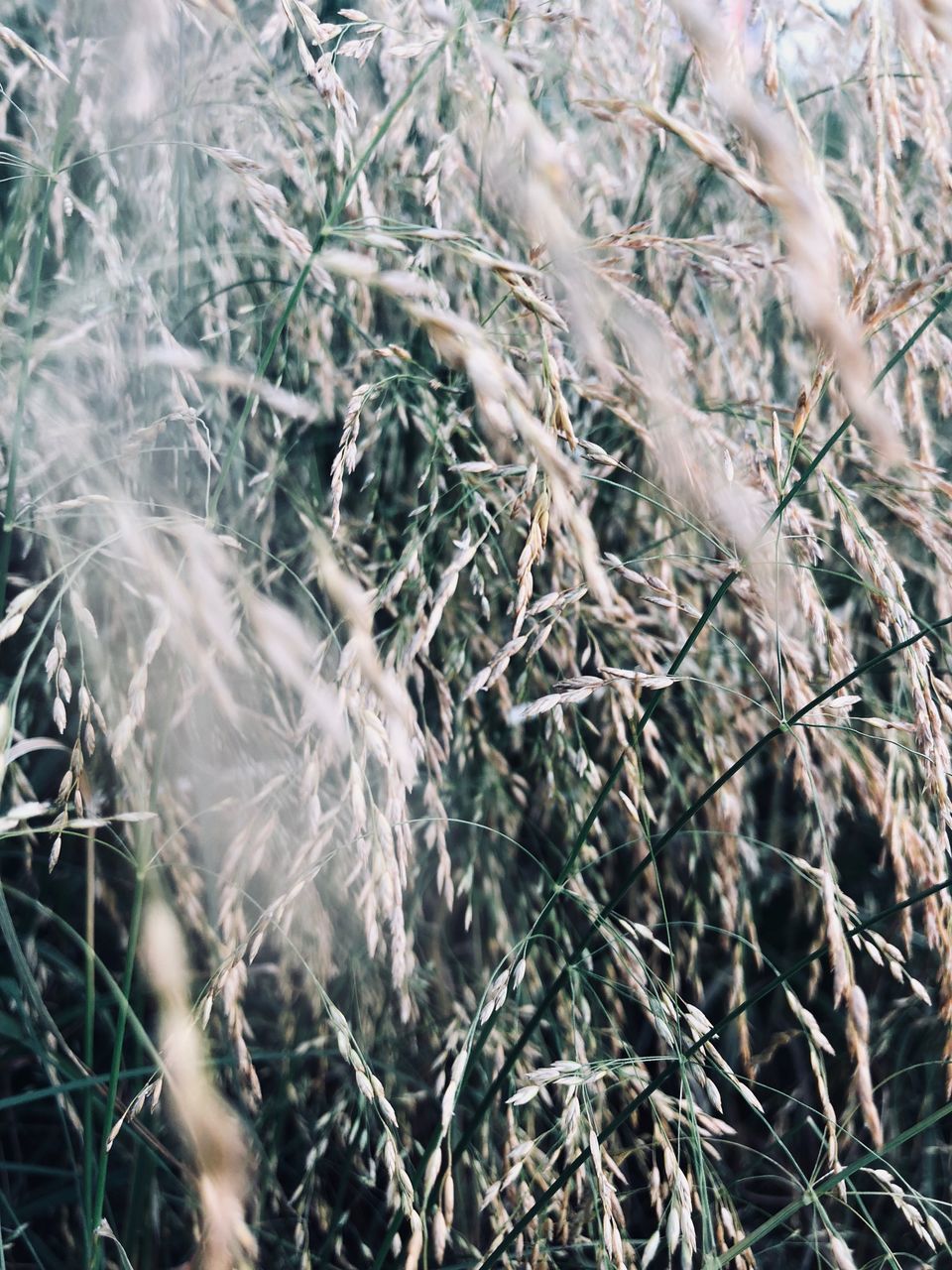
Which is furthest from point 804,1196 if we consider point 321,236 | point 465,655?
point 321,236

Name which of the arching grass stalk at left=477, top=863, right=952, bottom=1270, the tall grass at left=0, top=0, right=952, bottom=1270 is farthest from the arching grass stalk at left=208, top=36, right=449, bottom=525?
the arching grass stalk at left=477, top=863, right=952, bottom=1270

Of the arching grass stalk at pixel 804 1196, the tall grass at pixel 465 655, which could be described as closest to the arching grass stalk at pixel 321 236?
the tall grass at pixel 465 655

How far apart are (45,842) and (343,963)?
372 mm

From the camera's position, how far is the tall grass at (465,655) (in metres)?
0.68

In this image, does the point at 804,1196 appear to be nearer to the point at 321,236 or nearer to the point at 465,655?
the point at 465,655

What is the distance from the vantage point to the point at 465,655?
38.8 inches

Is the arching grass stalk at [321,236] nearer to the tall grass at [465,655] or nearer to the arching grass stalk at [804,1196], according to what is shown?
the tall grass at [465,655]

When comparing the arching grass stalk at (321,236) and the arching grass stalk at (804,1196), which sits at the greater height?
the arching grass stalk at (321,236)

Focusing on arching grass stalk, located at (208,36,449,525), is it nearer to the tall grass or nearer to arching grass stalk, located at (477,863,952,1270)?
the tall grass

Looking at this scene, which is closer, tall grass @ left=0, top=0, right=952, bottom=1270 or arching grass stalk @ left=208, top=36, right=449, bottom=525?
arching grass stalk @ left=208, top=36, right=449, bottom=525

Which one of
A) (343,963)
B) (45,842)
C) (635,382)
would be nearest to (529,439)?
(635,382)

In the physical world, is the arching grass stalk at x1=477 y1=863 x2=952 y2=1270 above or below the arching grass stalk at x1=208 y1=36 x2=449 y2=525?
below

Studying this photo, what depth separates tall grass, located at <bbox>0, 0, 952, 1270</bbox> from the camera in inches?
26.9

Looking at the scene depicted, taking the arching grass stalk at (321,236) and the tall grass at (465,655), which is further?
the tall grass at (465,655)
